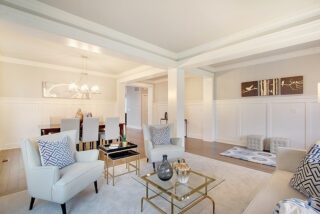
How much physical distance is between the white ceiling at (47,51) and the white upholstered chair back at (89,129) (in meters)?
1.60

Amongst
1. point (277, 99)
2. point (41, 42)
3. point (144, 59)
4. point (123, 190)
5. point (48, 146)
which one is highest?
point (41, 42)

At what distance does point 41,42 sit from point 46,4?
5.18ft

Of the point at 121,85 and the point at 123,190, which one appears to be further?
the point at 121,85

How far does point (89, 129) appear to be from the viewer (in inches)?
160

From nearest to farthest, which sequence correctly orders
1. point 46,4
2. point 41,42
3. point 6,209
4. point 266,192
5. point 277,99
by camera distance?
point 266,192 → point 6,209 → point 46,4 → point 41,42 → point 277,99

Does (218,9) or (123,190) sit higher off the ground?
(218,9)

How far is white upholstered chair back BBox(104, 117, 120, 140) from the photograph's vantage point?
4242 mm

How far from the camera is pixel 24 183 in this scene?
2.61m

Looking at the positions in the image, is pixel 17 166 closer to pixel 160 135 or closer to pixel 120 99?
pixel 160 135

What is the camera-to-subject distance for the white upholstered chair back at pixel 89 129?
399 centimetres

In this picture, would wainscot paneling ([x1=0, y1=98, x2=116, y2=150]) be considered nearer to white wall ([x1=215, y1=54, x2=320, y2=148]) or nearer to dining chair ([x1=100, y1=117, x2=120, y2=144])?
dining chair ([x1=100, y1=117, x2=120, y2=144])

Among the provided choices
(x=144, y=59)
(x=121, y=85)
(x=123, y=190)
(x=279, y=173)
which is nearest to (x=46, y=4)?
(x=144, y=59)

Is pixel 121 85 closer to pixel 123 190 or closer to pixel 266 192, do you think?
pixel 123 190

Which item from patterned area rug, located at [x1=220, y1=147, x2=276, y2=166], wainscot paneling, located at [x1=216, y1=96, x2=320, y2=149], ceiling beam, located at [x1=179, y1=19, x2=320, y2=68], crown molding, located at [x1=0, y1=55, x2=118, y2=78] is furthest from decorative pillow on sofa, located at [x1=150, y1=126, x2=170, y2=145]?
crown molding, located at [x1=0, y1=55, x2=118, y2=78]
